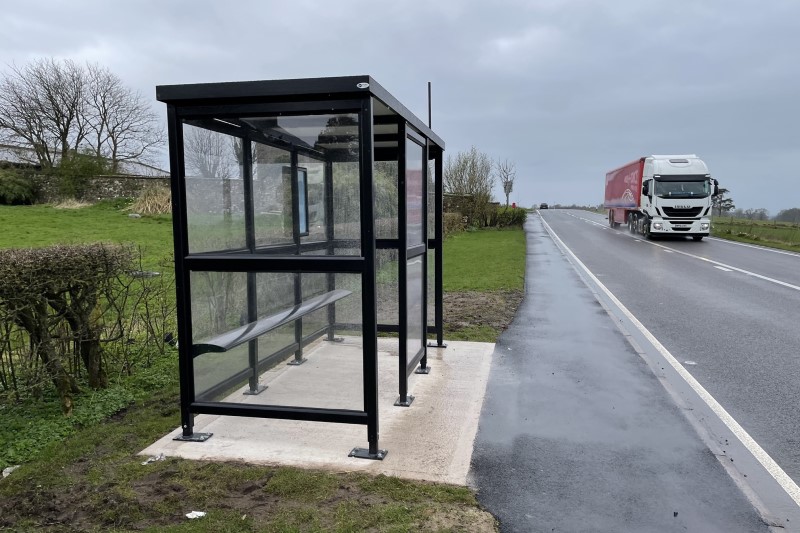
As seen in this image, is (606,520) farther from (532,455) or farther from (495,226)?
(495,226)

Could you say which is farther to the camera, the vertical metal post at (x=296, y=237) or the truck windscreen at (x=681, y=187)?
the truck windscreen at (x=681, y=187)

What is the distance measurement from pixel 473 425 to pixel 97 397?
10.1 ft

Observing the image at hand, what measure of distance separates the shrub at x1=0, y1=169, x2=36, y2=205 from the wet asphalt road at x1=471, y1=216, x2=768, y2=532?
25347 millimetres

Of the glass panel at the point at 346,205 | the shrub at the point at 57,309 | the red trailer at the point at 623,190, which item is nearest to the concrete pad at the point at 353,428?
the shrub at the point at 57,309

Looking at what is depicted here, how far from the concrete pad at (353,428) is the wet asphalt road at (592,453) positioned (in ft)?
0.60

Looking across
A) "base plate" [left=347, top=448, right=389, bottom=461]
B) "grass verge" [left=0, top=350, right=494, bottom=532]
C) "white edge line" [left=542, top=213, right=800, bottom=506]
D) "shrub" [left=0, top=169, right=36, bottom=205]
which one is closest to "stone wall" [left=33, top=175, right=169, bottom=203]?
"shrub" [left=0, top=169, right=36, bottom=205]

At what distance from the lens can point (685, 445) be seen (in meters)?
3.97

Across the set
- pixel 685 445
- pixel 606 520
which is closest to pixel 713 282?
pixel 685 445

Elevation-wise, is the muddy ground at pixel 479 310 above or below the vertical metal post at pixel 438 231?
below

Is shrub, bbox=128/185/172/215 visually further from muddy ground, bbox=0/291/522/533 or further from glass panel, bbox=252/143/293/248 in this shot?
muddy ground, bbox=0/291/522/533

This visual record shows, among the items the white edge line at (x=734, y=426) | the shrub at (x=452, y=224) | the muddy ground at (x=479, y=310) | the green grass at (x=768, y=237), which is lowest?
the white edge line at (x=734, y=426)

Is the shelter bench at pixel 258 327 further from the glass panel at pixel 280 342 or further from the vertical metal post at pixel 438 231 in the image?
the vertical metal post at pixel 438 231

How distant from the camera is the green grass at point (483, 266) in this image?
11938 millimetres

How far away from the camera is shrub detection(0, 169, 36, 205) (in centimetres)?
2409
